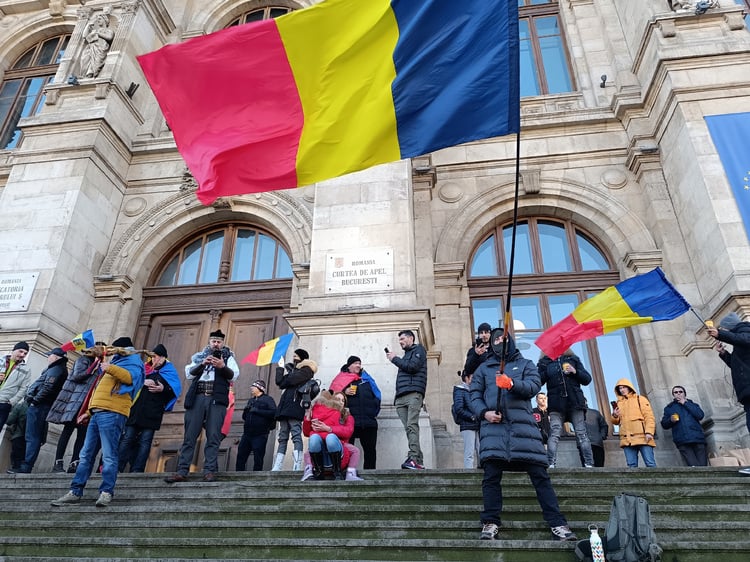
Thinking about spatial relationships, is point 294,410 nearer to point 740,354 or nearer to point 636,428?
point 636,428

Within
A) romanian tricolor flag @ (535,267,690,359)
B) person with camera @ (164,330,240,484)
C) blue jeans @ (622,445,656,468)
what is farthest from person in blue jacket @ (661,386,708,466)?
person with camera @ (164,330,240,484)

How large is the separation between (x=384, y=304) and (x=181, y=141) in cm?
389

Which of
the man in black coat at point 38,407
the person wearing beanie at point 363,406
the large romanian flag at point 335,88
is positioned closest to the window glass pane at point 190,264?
the man in black coat at point 38,407

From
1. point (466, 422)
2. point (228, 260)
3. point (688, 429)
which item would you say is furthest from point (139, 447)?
point (688, 429)

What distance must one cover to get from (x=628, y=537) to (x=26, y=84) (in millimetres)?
19098

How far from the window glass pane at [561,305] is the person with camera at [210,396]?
694 centimetres

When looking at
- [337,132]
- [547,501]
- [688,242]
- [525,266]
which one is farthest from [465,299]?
[547,501]

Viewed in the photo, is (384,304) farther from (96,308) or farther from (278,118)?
(96,308)

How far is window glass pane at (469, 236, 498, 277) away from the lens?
39.8 feet

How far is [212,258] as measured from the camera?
13312mm

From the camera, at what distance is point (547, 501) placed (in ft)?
14.8

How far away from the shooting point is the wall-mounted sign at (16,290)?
35.7ft

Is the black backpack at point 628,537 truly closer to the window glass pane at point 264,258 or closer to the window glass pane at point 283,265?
the window glass pane at point 283,265

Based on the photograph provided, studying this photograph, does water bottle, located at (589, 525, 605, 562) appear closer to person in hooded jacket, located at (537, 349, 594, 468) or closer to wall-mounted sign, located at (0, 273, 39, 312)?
person in hooded jacket, located at (537, 349, 594, 468)
